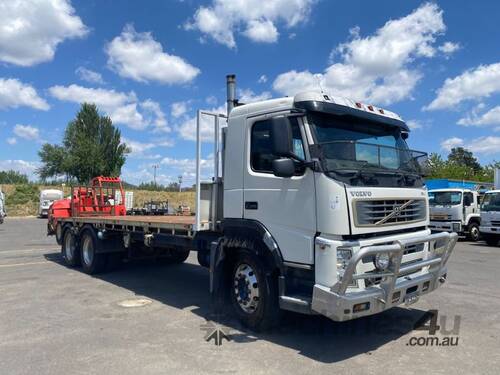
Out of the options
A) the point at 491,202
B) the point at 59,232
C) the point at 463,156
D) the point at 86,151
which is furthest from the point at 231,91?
the point at 463,156

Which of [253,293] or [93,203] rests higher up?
[93,203]

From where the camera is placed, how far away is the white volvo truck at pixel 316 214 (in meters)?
4.74

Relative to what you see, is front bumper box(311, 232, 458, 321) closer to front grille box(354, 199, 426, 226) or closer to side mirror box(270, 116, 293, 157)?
front grille box(354, 199, 426, 226)

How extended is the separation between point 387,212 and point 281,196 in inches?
49.4

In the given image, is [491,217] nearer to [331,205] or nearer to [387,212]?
[387,212]

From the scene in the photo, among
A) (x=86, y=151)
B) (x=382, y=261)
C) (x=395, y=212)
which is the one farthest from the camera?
(x=86, y=151)

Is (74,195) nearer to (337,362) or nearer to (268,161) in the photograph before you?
(268,161)

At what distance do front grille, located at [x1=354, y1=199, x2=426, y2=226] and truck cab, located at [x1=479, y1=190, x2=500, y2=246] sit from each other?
45.3 feet

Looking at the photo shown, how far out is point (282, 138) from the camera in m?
5.07

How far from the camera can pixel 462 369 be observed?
4453 mm

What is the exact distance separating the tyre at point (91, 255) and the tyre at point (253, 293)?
4.99m

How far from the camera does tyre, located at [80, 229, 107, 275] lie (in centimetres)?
994

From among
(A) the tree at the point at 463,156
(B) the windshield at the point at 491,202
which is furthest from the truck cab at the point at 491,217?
(A) the tree at the point at 463,156

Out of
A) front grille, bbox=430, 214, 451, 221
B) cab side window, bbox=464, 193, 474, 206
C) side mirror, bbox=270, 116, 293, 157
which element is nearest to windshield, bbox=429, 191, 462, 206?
cab side window, bbox=464, 193, 474, 206
